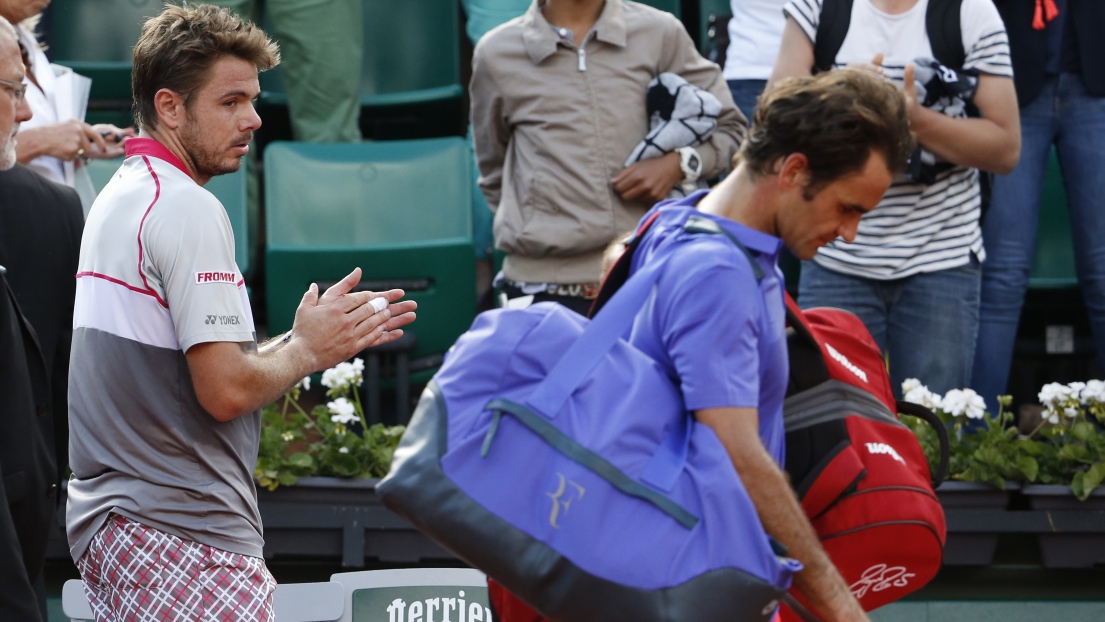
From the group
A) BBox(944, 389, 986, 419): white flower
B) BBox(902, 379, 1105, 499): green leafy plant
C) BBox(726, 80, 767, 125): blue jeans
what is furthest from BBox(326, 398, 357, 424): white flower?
BBox(726, 80, 767, 125): blue jeans

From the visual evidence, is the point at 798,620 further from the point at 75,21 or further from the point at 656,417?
the point at 75,21

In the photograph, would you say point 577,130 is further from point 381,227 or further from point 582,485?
point 582,485

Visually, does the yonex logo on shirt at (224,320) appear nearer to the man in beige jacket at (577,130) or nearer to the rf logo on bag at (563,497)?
the rf logo on bag at (563,497)

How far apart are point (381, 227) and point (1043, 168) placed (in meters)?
2.30

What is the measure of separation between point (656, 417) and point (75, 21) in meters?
5.06

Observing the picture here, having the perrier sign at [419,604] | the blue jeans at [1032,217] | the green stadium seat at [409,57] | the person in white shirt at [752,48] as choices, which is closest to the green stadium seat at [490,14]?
the green stadium seat at [409,57]

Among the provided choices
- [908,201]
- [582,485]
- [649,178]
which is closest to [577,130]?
[649,178]

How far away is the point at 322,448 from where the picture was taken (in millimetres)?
4023

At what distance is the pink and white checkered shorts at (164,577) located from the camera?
7.69ft

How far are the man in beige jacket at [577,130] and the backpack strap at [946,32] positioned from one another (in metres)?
0.61

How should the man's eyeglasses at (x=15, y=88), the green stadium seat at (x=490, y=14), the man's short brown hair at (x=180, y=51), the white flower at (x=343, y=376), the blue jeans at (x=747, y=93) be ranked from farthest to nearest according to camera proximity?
the green stadium seat at (x=490, y=14)
the blue jeans at (x=747, y=93)
the white flower at (x=343, y=376)
the man's eyeglasses at (x=15, y=88)
the man's short brown hair at (x=180, y=51)

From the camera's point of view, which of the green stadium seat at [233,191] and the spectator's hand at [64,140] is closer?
the spectator's hand at [64,140]

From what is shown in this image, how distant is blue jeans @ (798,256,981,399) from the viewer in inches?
165

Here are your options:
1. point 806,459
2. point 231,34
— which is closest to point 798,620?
point 806,459
